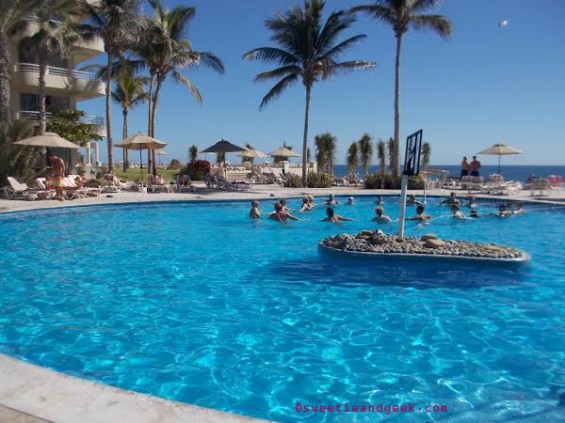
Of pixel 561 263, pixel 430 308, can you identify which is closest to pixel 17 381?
pixel 430 308

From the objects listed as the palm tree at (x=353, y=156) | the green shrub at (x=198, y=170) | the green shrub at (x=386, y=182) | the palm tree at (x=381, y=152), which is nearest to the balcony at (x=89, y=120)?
the green shrub at (x=198, y=170)

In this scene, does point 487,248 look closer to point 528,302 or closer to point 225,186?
point 528,302

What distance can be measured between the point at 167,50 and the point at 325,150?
15.5 m

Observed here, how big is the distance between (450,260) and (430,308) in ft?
7.70

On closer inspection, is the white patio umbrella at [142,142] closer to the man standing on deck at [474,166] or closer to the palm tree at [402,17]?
the palm tree at [402,17]

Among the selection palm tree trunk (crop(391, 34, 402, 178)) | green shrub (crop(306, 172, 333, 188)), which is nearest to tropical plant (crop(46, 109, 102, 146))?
green shrub (crop(306, 172, 333, 188))

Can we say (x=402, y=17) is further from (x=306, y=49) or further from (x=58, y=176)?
(x=58, y=176)

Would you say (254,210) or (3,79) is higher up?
(3,79)

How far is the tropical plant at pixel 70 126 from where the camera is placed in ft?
81.4

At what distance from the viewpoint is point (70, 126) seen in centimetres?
2514

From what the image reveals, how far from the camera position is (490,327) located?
17.3 feet

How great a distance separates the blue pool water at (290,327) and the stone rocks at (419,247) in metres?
0.32

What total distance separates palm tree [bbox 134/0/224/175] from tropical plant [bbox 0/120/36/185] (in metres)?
11.5

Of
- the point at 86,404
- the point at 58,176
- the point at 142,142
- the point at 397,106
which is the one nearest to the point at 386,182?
the point at 397,106
